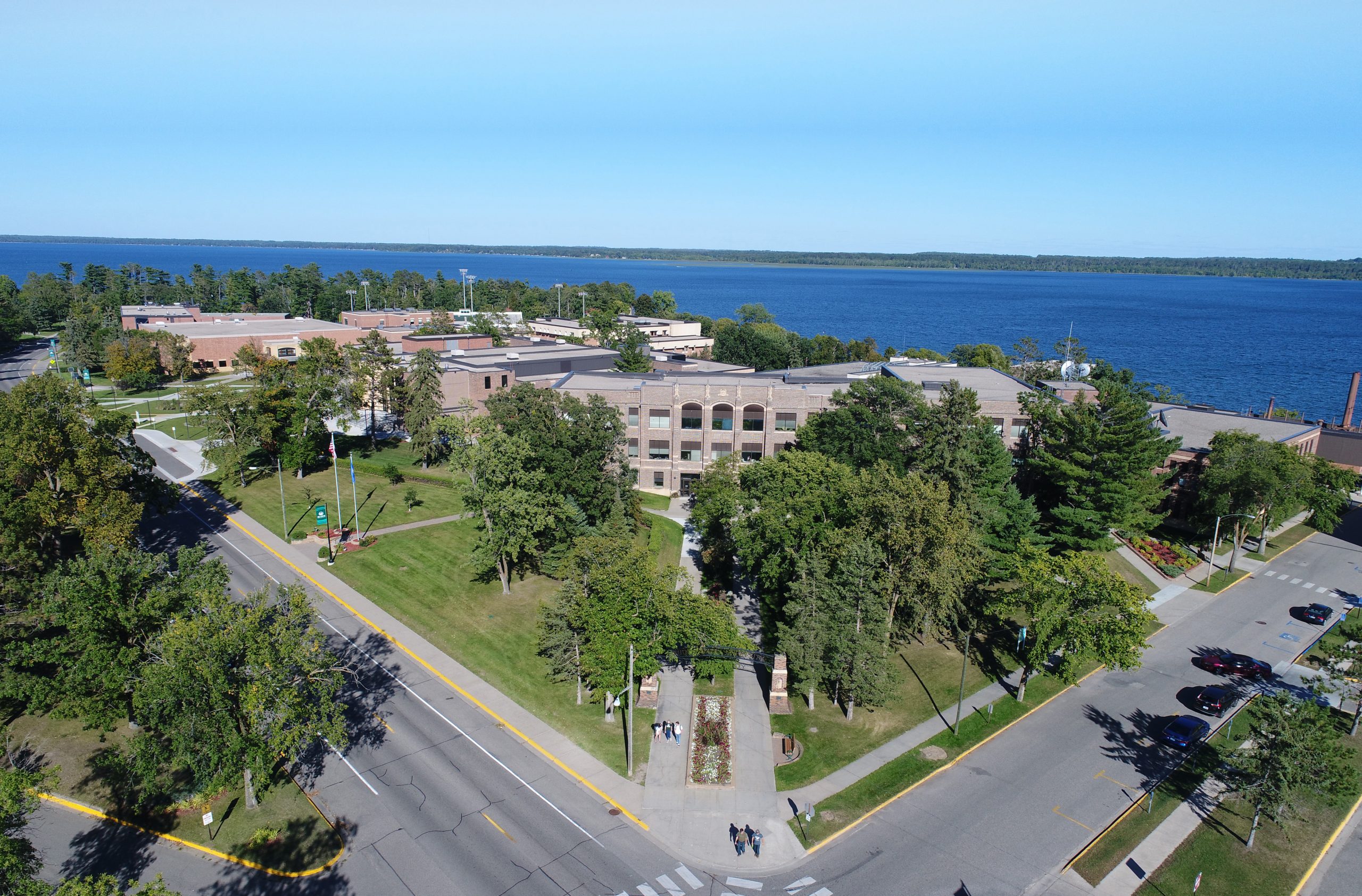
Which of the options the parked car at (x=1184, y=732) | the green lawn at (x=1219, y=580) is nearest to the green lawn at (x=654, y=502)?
the parked car at (x=1184, y=732)

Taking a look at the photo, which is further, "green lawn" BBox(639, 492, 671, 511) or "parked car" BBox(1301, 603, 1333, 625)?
"green lawn" BBox(639, 492, 671, 511)

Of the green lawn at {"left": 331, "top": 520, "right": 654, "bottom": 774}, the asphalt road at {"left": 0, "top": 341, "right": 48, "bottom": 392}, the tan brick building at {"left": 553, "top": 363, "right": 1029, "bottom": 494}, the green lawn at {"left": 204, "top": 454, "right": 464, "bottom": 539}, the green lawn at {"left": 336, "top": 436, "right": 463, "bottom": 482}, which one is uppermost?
the tan brick building at {"left": 553, "top": 363, "right": 1029, "bottom": 494}

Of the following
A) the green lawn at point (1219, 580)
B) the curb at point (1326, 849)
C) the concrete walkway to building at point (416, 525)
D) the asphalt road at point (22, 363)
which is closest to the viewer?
the curb at point (1326, 849)

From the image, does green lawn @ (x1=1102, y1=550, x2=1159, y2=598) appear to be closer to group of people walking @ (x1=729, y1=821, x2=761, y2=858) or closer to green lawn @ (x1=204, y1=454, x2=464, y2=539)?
group of people walking @ (x1=729, y1=821, x2=761, y2=858)

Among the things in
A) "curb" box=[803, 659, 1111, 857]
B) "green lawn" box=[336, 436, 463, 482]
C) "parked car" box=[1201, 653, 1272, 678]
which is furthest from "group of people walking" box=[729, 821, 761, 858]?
"green lawn" box=[336, 436, 463, 482]

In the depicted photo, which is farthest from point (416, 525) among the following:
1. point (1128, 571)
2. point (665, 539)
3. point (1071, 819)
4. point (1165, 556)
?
point (1165, 556)

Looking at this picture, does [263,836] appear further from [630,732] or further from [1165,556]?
[1165,556]

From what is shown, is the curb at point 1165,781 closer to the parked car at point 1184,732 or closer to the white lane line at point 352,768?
the parked car at point 1184,732

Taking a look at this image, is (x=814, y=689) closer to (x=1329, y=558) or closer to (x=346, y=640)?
(x=346, y=640)
